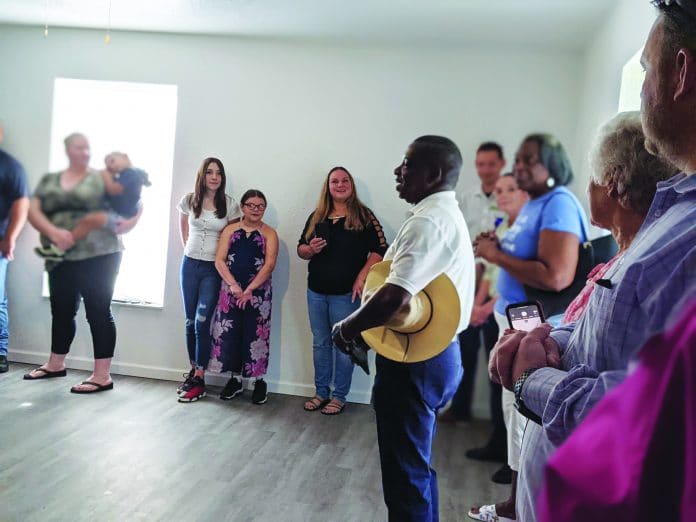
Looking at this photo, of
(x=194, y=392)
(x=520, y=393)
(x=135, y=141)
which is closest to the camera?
(x=520, y=393)

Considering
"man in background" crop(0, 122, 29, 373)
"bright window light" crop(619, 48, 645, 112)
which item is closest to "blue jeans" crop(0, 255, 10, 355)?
"man in background" crop(0, 122, 29, 373)

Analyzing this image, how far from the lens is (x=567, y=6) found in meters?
1.03

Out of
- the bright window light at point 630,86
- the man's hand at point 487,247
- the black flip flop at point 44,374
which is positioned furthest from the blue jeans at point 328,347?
→ the bright window light at point 630,86

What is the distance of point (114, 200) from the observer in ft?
3.49

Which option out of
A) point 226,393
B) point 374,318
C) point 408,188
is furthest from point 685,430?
point 226,393

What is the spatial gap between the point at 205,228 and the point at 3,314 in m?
0.42

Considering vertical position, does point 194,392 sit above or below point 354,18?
below

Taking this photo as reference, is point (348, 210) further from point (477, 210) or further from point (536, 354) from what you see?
point (536, 354)

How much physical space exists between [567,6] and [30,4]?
1015 millimetres

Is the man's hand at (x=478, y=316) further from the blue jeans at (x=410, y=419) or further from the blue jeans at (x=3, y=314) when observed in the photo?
the blue jeans at (x=3, y=314)

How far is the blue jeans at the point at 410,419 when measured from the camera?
1080mm

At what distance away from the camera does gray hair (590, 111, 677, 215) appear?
0.68 m

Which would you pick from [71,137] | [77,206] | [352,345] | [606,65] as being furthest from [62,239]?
[606,65]

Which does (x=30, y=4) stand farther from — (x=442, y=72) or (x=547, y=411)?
(x=547, y=411)
